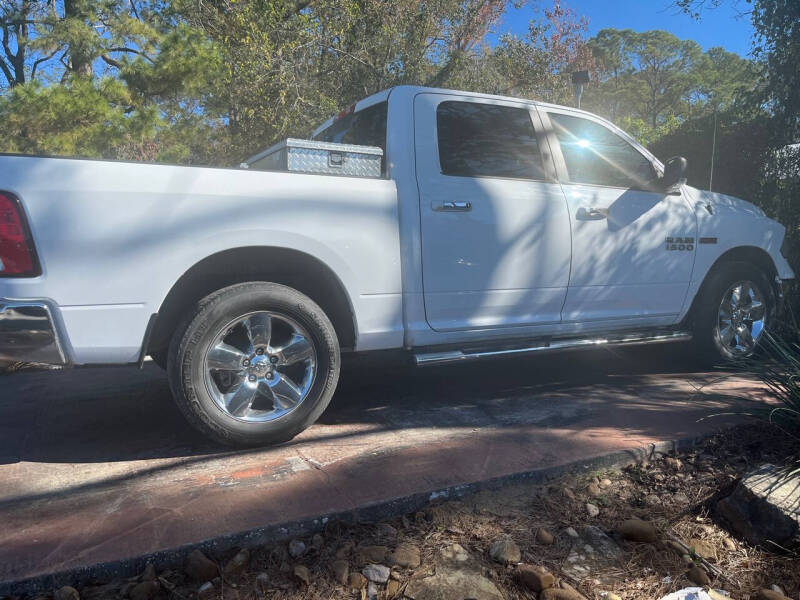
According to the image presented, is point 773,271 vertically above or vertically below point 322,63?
below

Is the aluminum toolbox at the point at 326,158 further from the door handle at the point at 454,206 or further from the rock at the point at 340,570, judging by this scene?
the rock at the point at 340,570

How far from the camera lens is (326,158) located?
136 inches

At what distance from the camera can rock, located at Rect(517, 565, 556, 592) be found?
2074 mm

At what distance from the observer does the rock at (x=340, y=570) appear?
208 cm

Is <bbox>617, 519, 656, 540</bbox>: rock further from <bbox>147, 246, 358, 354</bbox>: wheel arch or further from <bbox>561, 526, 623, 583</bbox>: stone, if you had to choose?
A: <bbox>147, 246, 358, 354</bbox>: wheel arch

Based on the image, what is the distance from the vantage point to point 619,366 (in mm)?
5375

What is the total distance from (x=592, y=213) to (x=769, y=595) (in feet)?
8.87

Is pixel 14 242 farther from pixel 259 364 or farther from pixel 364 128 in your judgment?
pixel 364 128

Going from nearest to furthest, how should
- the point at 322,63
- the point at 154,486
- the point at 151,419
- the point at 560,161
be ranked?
the point at 154,486 → the point at 151,419 → the point at 560,161 → the point at 322,63

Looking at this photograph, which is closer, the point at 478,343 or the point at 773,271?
the point at 478,343

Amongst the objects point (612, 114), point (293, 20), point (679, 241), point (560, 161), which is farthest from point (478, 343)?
point (612, 114)

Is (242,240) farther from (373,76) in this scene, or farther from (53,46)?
(53,46)

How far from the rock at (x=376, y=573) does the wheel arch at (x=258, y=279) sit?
157cm

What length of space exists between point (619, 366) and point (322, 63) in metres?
7.94
